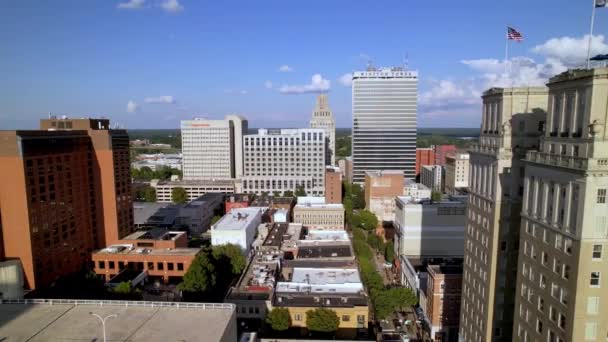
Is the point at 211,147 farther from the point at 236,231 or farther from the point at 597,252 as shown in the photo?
the point at 597,252

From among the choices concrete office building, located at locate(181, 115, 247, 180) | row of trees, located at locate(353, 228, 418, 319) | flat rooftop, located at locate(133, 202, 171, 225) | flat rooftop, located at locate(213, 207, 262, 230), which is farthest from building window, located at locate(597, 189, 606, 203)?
concrete office building, located at locate(181, 115, 247, 180)

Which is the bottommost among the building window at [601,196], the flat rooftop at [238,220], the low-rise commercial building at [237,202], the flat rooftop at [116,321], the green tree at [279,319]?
the green tree at [279,319]

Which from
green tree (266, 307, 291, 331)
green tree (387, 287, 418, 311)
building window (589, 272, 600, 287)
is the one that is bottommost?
green tree (387, 287, 418, 311)

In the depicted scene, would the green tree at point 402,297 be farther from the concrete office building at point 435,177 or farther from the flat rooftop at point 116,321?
the concrete office building at point 435,177

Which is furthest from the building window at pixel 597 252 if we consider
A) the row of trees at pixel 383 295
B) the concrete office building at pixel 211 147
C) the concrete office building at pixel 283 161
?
the concrete office building at pixel 211 147

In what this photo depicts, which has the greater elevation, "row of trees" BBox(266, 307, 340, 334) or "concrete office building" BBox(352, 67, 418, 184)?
"concrete office building" BBox(352, 67, 418, 184)

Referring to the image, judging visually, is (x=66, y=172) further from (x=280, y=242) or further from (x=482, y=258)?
(x=482, y=258)

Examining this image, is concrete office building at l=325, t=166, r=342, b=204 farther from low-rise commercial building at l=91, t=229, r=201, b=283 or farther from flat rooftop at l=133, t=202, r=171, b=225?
low-rise commercial building at l=91, t=229, r=201, b=283
